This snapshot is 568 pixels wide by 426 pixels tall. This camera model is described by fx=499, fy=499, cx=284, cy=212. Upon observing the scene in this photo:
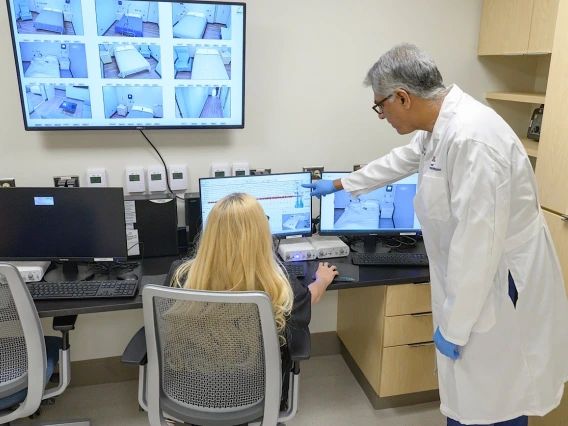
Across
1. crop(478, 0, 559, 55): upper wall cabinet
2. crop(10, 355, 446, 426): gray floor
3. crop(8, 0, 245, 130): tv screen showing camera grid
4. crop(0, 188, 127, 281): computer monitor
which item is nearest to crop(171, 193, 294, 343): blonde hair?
crop(0, 188, 127, 281): computer monitor

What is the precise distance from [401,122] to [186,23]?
40.8 inches

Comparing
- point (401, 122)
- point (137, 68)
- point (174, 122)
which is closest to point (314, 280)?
point (401, 122)

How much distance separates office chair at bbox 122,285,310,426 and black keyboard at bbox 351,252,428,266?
65cm

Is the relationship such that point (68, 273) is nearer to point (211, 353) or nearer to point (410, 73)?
point (211, 353)

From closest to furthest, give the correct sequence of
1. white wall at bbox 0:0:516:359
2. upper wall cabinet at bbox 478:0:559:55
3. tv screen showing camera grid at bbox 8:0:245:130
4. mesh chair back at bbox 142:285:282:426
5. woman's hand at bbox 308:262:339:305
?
1. mesh chair back at bbox 142:285:282:426
2. woman's hand at bbox 308:262:339:305
3. tv screen showing camera grid at bbox 8:0:245:130
4. upper wall cabinet at bbox 478:0:559:55
5. white wall at bbox 0:0:516:359

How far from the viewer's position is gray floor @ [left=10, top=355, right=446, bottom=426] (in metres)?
2.21

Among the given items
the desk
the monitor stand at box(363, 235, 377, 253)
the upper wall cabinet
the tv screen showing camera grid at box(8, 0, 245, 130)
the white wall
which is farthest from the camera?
the monitor stand at box(363, 235, 377, 253)

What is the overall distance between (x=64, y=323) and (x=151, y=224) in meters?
0.56

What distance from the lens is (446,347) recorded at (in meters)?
1.57

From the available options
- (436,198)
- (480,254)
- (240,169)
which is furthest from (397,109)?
(240,169)

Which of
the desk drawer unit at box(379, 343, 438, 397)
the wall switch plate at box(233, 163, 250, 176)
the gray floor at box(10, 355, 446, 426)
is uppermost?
the wall switch plate at box(233, 163, 250, 176)

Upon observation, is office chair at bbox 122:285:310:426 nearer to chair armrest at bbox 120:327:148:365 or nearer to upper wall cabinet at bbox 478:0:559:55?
chair armrest at bbox 120:327:148:365

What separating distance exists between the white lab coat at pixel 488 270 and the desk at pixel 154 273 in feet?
0.99

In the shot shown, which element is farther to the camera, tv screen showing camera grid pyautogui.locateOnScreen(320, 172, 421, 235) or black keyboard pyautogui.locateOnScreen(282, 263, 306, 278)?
tv screen showing camera grid pyautogui.locateOnScreen(320, 172, 421, 235)
